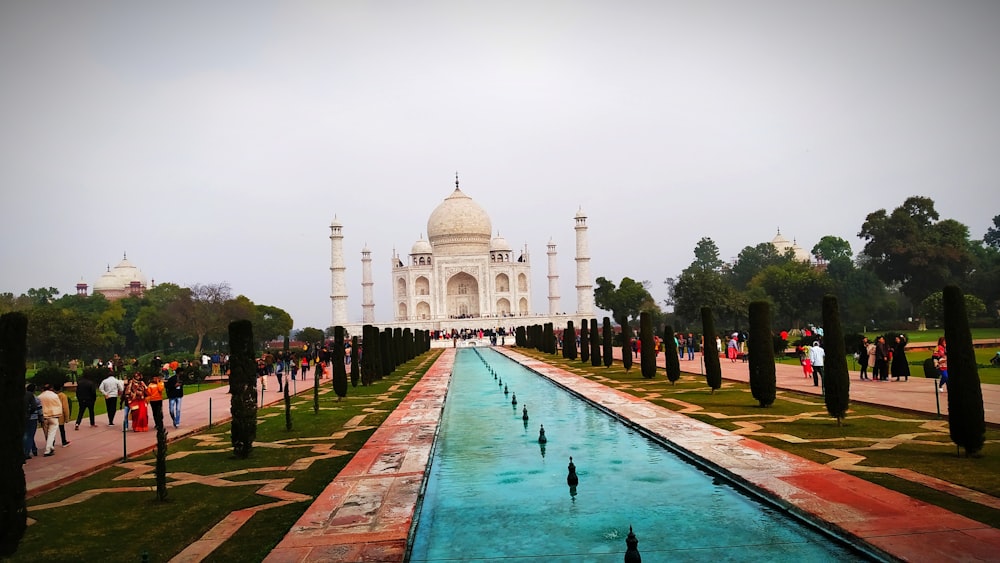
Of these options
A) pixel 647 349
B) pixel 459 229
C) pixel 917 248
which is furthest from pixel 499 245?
pixel 647 349

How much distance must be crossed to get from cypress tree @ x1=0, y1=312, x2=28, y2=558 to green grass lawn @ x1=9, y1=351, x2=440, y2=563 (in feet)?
1.30

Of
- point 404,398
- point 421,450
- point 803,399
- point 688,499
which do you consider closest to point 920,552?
point 688,499

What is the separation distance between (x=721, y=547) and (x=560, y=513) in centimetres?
133

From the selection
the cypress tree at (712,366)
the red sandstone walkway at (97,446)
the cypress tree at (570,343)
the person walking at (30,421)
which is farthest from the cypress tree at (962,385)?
the cypress tree at (570,343)

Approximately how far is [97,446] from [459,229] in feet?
173

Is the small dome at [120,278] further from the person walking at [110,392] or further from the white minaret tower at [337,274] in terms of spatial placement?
the person walking at [110,392]

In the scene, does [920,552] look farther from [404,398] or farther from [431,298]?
[431,298]

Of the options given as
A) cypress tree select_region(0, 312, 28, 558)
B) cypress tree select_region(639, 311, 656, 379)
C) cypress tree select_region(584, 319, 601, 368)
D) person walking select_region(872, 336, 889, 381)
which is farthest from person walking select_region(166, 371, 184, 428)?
cypress tree select_region(584, 319, 601, 368)

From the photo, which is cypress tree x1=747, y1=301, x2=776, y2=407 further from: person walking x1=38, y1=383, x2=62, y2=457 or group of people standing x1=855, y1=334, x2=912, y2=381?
person walking x1=38, y1=383, x2=62, y2=457

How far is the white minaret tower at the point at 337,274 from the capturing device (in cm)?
5253

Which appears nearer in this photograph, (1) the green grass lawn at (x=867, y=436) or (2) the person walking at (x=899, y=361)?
(1) the green grass lawn at (x=867, y=436)

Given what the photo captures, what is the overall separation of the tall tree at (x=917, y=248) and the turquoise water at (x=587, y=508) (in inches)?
1396

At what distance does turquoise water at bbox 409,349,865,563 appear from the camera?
4.93 metres

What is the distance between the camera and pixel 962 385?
7.01 meters
